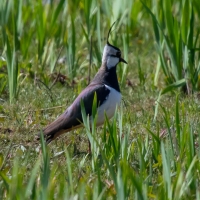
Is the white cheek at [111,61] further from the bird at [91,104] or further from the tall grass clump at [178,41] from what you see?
the tall grass clump at [178,41]

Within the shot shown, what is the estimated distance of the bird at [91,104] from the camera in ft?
15.9

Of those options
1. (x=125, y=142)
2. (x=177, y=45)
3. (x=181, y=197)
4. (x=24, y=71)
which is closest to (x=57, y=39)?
(x=24, y=71)

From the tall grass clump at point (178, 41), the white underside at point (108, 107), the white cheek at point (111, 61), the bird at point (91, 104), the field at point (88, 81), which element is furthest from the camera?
the tall grass clump at point (178, 41)

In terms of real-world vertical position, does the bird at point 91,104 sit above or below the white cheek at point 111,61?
below

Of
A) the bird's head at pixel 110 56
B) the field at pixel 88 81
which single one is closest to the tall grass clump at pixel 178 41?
the field at pixel 88 81

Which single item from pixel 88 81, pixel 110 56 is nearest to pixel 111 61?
pixel 110 56

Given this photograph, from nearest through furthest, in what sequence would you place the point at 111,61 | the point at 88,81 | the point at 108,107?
the point at 108,107
the point at 111,61
the point at 88,81

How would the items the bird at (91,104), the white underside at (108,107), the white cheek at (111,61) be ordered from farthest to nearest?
the white cheek at (111,61) < the white underside at (108,107) < the bird at (91,104)

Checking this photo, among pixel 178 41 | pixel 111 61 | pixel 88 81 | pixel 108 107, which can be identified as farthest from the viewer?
pixel 88 81

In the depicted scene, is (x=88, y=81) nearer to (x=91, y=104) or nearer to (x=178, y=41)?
(x=178, y=41)

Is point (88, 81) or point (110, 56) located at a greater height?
point (110, 56)

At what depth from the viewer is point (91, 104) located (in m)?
4.99

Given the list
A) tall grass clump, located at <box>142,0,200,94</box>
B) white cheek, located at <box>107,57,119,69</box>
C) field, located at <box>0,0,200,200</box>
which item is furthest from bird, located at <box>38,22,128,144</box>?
tall grass clump, located at <box>142,0,200,94</box>

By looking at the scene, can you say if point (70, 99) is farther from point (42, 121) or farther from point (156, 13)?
point (156, 13)
